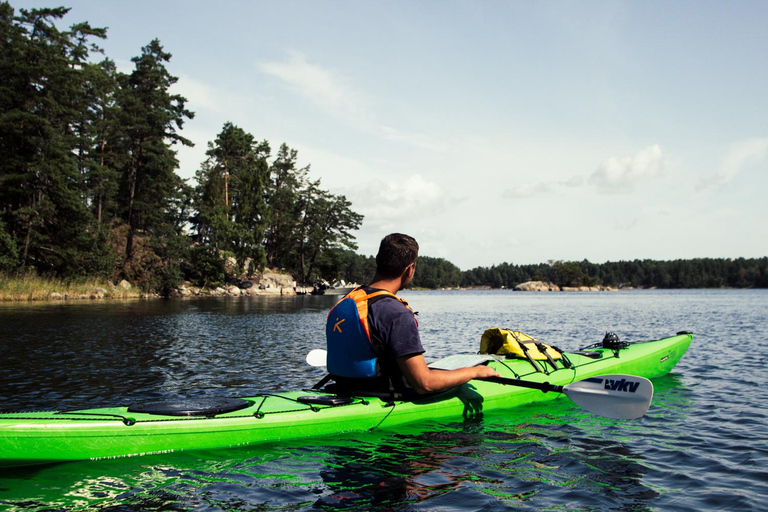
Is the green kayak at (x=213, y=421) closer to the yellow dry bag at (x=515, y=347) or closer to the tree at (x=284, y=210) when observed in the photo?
the yellow dry bag at (x=515, y=347)

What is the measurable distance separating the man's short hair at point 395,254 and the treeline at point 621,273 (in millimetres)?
102505

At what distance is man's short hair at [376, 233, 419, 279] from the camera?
15.3ft

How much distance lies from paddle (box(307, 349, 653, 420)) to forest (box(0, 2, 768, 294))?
1198 inches

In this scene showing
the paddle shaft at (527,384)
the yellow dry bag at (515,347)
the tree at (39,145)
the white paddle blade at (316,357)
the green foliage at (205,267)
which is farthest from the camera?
the green foliage at (205,267)

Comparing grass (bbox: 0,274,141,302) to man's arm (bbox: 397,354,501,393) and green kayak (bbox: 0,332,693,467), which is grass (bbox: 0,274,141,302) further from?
man's arm (bbox: 397,354,501,393)

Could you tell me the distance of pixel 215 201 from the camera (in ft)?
171

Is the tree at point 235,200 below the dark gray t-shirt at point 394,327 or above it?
above

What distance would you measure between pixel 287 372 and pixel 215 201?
45.5 metres

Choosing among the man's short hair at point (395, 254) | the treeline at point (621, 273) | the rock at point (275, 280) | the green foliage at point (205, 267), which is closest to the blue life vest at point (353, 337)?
the man's short hair at point (395, 254)

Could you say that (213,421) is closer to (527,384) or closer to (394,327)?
(394,327)

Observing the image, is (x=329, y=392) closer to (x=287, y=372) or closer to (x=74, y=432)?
(x=74, y=432)

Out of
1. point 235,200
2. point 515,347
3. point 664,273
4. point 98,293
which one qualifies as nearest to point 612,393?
point 515,347

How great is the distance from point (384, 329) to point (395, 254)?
0.65m

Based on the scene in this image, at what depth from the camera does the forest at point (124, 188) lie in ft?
98.7
